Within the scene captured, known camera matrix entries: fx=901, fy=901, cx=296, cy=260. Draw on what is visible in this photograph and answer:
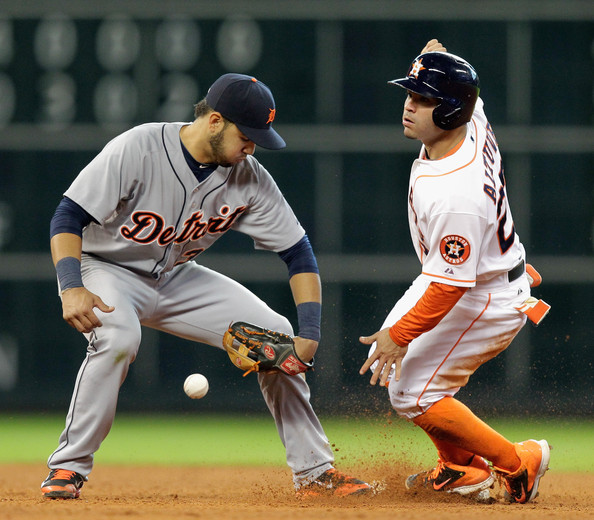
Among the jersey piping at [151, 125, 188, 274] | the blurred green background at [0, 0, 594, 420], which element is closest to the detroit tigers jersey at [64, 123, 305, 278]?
the jersey piping at [151, 125, 188, 274]

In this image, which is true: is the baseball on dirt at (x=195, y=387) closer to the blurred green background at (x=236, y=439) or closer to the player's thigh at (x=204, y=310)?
the player's thigh at (x=204, y=310)

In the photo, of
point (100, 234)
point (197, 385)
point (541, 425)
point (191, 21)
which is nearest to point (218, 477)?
point (197, 385)

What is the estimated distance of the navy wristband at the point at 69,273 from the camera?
3076 millimetres

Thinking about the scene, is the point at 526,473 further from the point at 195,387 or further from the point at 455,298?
the point at 195,387

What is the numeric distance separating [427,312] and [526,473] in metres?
0.72

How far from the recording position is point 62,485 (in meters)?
3.14

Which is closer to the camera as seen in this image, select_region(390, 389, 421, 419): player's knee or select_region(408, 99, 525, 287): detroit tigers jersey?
select_region(408, 99, 525, 287): detroit tigers jersey

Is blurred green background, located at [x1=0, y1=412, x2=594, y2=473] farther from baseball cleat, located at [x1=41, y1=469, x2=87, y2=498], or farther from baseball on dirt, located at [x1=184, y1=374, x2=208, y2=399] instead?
baseball cleat, located at [x1=41, y1=469, x2=87, y2=498]

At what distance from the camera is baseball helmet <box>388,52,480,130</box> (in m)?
3.15

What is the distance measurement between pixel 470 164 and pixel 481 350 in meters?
0.69

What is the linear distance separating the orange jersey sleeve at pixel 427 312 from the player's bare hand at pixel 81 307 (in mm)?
1014

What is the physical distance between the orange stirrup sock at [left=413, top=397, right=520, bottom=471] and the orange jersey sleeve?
316 mm

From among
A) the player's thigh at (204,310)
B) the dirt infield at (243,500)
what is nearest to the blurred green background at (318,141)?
the dirt infield at (243,500)

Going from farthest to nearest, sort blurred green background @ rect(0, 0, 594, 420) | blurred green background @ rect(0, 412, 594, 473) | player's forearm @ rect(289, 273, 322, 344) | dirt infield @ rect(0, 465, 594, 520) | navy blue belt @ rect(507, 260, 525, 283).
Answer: blurred green background @ rect(0, 0, 594, 420) → blurred green background @ rect(0, 412, 594, 473) → player's forearm @ rect(289, 273, 322, 344) → navy blue belt @ rect(507, 260, 525, 283) → dirt infield @ rect(0, 465, 594, 520)
